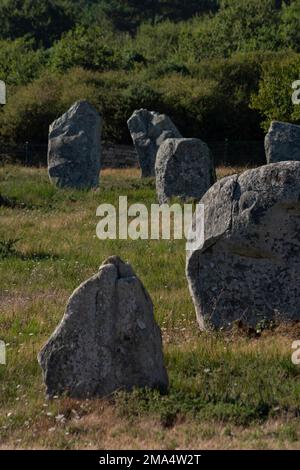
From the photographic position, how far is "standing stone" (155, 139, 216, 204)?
25328 mm

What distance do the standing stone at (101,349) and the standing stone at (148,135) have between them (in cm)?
2435

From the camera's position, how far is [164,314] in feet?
43.6

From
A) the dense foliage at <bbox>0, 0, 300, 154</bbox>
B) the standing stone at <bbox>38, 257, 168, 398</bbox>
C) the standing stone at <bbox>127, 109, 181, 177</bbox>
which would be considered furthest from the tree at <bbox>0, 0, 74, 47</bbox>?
the standing stone at <bbox>38, 257, 168, 398</bbox>

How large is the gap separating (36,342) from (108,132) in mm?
31075

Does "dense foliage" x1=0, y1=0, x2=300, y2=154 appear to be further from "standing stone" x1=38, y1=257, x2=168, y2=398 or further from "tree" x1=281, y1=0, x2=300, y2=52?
"standing stone" x1=38, y1=257, x2=168, y2=398

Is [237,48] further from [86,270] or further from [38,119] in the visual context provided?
[86,270]

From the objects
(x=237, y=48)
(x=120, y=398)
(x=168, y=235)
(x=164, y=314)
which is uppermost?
(x=120, y=398)

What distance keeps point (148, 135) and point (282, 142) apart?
21.0 feet

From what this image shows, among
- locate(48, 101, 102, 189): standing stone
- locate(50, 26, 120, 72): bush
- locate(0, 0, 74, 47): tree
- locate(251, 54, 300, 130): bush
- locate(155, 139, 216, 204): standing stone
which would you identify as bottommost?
locate(0, 0, 74, 47): tree

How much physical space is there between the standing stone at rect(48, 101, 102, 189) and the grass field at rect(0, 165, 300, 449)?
13.0 metres

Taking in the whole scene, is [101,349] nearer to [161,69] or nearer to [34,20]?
[161,69]

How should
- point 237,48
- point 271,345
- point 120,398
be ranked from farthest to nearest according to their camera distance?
point 237,48
point 271,345
point 120,398

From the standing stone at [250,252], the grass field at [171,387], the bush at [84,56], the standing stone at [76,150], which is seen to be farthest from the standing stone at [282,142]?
the bush at [84,56]
